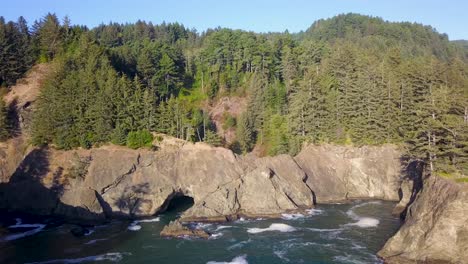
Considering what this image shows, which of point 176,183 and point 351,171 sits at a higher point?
point 176,183

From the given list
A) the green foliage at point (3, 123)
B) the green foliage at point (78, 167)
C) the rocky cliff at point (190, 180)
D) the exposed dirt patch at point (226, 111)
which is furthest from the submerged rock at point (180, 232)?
the green foliage at point (3, 123)

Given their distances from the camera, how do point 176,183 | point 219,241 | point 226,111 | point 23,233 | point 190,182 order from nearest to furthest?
point 219,241
point 23,233
point 176,183
point 190,182
point 226,111

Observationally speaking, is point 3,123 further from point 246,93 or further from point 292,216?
point 292,216

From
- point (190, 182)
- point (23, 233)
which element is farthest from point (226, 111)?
point (23, 233)

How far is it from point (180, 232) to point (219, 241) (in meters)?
5.27

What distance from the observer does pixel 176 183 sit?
64.0m

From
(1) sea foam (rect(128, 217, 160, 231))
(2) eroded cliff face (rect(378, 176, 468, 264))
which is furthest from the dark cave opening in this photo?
(2) eroded cliff face (rect(378, 176, 468, 264))

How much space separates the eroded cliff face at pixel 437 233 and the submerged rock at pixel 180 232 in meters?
20.1

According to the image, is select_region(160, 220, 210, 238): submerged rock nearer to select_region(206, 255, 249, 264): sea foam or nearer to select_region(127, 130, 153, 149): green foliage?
select_region(206, 255, 249, 264): sea foam

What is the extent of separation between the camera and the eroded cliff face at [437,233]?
134 feet

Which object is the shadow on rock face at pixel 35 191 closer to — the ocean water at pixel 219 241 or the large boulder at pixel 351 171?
the ocean water at pixel 219 241

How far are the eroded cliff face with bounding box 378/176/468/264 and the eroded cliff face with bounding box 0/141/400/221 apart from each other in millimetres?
19093

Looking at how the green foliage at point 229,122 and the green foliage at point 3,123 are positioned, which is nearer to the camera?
the green foliage at point 3,123

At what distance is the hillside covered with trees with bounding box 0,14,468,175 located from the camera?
6603cm
